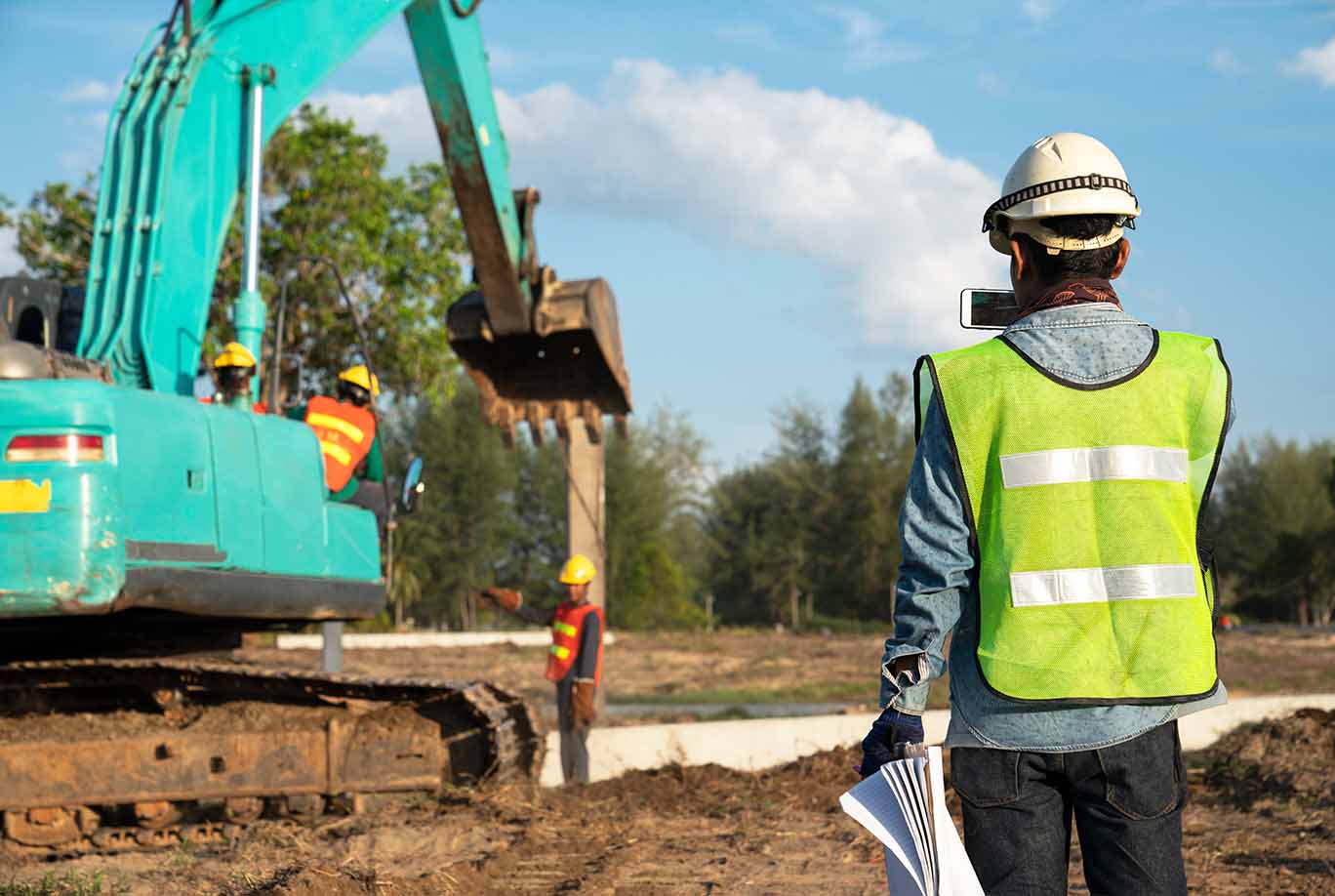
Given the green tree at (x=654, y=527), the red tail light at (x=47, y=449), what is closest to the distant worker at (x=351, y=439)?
the red tail light at (x=47, y=449)

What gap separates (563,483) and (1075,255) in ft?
145

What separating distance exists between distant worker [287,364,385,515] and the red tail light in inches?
62.4

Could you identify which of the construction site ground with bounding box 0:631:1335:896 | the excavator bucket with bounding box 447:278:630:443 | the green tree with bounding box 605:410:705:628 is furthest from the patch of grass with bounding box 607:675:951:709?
the green tree with bounding box 605:410:705:628

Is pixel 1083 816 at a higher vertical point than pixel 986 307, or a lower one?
lower

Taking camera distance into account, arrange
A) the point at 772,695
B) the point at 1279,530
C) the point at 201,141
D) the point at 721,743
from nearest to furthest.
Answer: the point at 201,141
the point at 721,743
the point at 772,695
the point at 1279,530

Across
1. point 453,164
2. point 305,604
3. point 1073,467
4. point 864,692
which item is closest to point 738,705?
point 864,692

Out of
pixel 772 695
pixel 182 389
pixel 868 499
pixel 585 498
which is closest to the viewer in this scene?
pixel 182 389

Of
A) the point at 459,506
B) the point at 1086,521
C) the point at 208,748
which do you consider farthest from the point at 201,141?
the point at 459,506

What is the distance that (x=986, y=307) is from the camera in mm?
3047

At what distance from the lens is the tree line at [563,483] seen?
21516 mm

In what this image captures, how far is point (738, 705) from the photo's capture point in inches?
648

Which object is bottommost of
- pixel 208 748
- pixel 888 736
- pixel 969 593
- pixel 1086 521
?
pixel 208 748

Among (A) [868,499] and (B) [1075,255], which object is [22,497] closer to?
(B) [1075,255]

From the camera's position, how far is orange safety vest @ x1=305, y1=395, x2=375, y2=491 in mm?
7480
